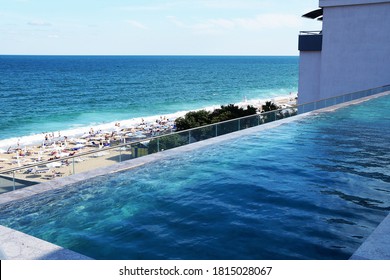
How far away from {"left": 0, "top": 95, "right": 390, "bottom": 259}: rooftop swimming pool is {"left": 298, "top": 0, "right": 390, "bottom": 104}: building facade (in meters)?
17.9

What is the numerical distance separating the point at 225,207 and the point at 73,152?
32.2m

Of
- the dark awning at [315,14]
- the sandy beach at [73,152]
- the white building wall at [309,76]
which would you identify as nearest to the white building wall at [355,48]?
the white building wall at [309,76]

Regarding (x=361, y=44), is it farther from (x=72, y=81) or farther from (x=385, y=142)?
(x=72, y=81)

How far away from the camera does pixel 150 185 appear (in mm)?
10305

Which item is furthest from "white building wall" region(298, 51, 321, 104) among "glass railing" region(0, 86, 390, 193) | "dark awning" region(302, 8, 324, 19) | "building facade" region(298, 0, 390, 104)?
"glass railing" region(0, 86, 390, 193)

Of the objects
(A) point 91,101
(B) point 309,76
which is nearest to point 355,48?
(B) point 309,76

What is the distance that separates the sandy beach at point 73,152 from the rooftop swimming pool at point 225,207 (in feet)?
2.05

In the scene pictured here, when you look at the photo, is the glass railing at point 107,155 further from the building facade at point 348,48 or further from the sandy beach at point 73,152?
the building facade at point 348,48

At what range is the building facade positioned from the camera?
28625mm

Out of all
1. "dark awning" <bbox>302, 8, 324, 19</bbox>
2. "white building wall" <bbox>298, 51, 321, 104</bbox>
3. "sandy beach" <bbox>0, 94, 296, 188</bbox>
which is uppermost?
"dark awning" <bbox>302, 8, 324, 19</bbox>

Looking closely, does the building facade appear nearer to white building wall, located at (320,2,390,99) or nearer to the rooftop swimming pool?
white building wall, located at (320,2,390,99)

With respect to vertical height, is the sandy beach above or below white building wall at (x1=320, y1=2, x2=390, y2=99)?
below
